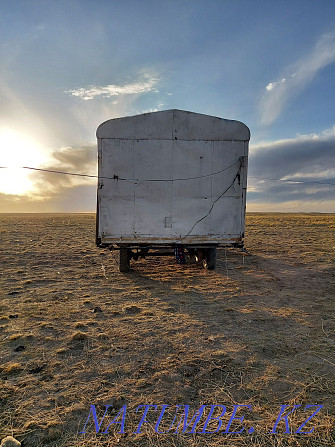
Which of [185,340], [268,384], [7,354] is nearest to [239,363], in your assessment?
[268,384]

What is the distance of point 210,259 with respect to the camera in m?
8.91

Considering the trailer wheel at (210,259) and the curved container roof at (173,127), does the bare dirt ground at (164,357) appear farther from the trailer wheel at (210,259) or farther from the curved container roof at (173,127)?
the curved container roof at (173,127)

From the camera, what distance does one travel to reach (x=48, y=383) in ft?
10.6

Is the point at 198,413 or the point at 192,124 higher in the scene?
the point at 192,124

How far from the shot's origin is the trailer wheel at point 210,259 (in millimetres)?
8758

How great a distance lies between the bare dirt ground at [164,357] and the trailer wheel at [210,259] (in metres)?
1.24

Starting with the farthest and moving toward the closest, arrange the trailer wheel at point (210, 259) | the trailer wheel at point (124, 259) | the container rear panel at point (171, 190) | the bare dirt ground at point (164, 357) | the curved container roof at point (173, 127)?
the trailer wheel at point (210, 259), the trailer wheel at point (124, 259), the container rear panel at point (171, 190), the curved container roof at point (173, 127), the bare dirt ground at point (164, 357)

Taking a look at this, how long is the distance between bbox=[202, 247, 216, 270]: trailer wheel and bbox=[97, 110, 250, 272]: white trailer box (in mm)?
1035

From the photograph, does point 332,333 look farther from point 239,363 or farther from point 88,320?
point 88,320

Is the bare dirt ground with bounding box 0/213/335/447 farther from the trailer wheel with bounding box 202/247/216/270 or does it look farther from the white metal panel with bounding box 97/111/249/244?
the white metal panel with bounding box 97/111/249/244

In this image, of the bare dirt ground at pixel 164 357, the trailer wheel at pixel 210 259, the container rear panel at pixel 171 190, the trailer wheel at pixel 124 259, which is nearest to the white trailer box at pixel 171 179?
the container rear panel at pixel 171 190

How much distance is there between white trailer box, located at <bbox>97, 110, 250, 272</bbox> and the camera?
7312 millimetres

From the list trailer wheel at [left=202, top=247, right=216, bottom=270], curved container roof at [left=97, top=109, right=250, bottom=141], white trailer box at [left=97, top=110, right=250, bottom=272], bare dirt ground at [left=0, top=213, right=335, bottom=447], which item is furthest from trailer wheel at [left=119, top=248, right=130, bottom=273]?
curved container roof at [left=97, top=109, right=250, bottom=141]

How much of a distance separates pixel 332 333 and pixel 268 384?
2.22 metres
